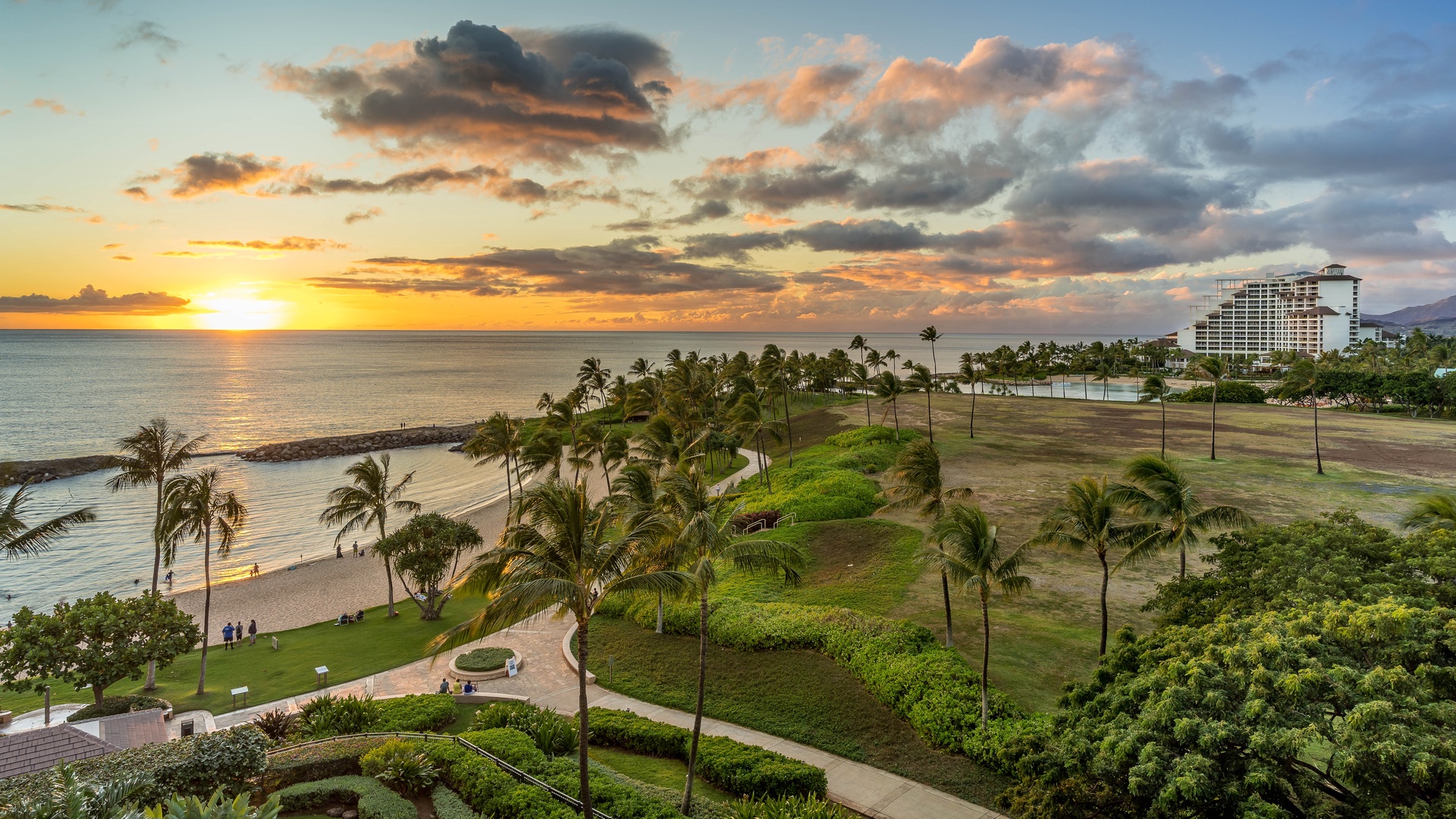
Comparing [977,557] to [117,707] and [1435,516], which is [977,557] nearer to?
[1435,516]

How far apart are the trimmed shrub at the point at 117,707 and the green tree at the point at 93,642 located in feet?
1.09

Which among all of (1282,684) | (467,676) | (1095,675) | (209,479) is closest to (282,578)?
(209,479)

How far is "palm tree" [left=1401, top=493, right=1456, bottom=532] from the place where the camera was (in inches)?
684

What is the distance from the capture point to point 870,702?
21500mm

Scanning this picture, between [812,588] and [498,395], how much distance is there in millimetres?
131936

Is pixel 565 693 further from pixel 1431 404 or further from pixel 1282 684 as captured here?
pixel 1431 404

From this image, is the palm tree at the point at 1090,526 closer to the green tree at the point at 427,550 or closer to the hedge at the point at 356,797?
the hedge at the point at 356,797

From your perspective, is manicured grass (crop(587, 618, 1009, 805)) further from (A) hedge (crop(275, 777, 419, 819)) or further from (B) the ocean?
(B) the ocean

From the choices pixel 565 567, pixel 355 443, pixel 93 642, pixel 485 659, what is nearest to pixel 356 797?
pixel 565 567

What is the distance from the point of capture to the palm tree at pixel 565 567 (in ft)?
43.6

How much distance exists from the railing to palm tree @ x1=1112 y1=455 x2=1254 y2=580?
17.1 metres

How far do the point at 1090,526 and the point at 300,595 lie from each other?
42038 millimetres

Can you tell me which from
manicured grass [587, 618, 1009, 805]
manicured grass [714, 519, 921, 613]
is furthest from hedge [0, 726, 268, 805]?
manicured grass [714, 519, 921, 613]

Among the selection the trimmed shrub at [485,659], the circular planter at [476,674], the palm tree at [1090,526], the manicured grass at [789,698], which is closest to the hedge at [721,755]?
the manicured grass at [789,698]
